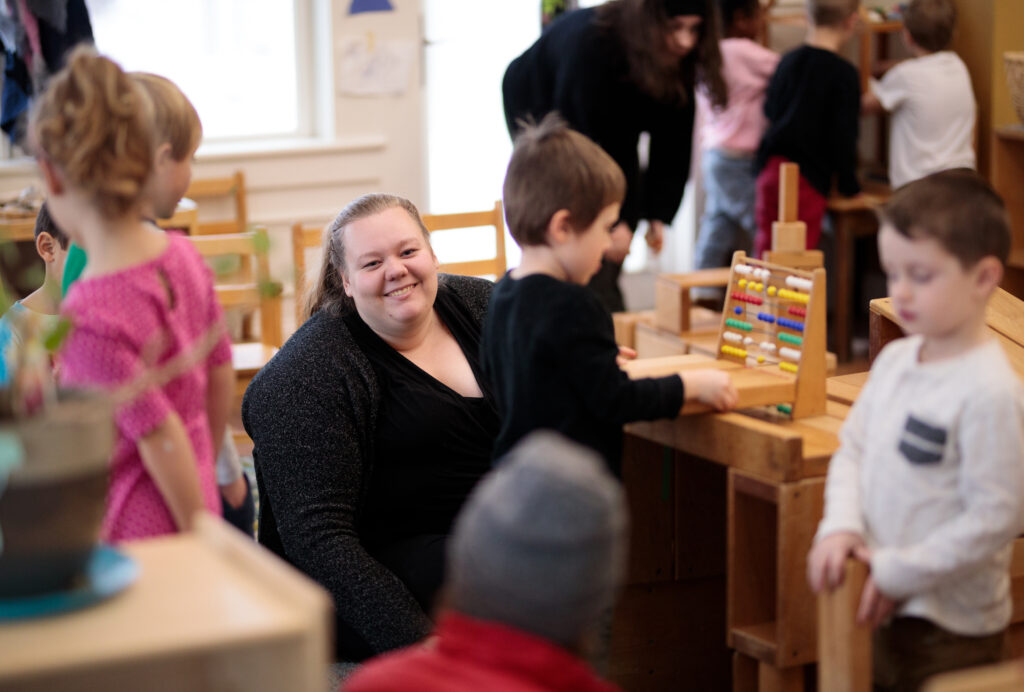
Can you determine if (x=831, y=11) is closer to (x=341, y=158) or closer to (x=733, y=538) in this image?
(x=341, y=158)

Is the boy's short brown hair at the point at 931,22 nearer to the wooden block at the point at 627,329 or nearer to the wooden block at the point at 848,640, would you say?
the wooden block at the point at 627,329

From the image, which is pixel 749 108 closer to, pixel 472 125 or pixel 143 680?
pixel 472 125

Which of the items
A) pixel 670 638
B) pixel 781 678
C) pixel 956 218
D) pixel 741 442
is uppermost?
pixel 956 218

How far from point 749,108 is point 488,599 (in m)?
3.77

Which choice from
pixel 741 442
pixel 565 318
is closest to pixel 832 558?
pixel 741 442

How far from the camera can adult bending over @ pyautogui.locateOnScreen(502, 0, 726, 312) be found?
135 inches

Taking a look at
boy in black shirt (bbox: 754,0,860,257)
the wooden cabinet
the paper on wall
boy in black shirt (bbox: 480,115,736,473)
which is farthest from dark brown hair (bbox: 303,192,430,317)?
the wooden cabinet

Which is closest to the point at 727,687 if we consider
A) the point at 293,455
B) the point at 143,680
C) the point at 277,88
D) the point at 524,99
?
the point at 293,455

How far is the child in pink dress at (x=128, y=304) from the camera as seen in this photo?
4.34 ft

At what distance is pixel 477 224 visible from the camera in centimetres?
331

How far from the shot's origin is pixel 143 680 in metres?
1.20

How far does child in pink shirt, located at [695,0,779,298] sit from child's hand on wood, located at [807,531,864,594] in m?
3.17

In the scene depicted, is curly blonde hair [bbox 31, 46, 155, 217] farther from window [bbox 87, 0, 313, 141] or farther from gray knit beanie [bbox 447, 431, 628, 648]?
window [bbox 87, 0, 313, 141]

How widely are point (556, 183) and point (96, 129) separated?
0.64 m
